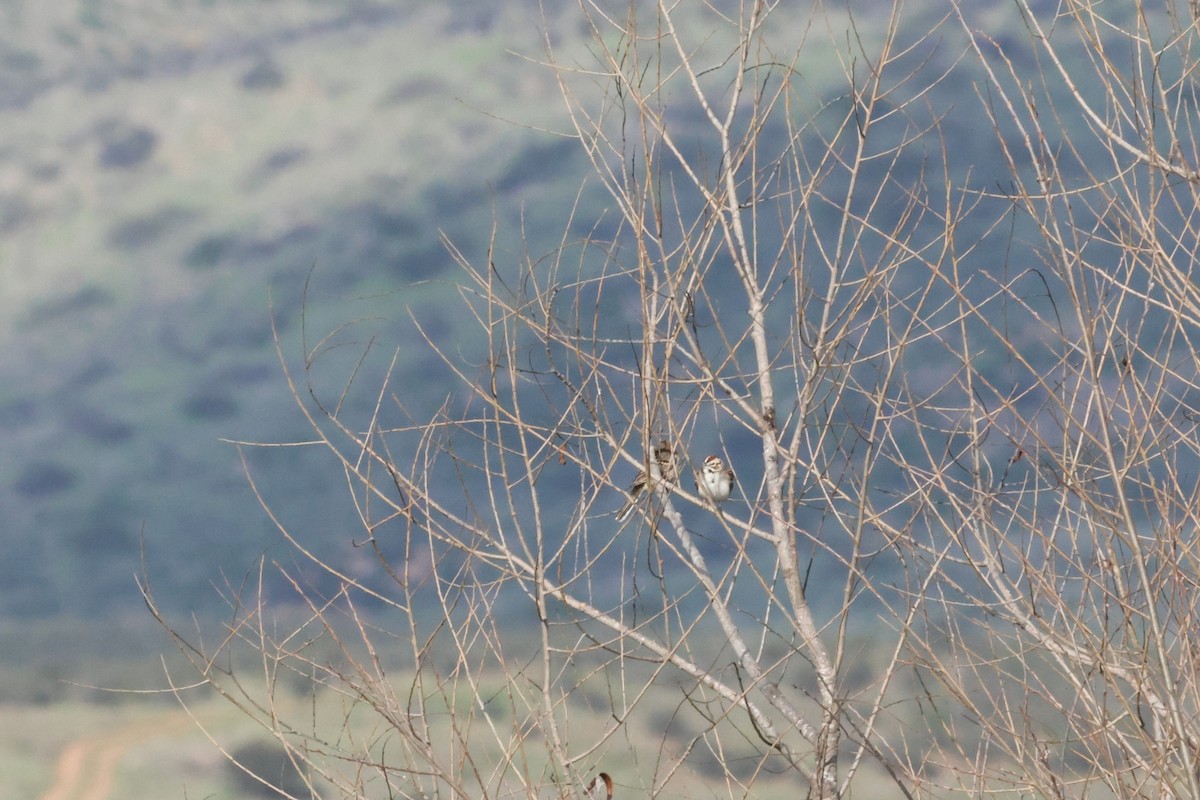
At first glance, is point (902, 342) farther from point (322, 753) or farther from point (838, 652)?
point (322, 753)

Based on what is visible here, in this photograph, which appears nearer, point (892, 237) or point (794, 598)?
point (892, 237)

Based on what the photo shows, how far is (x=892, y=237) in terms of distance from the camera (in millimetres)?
4562

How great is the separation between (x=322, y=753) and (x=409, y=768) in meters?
0.34

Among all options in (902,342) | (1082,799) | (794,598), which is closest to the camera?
(902,342)

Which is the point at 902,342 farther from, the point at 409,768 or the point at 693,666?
the point at 409,768

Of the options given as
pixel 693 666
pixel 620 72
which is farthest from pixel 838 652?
pixel 620 72

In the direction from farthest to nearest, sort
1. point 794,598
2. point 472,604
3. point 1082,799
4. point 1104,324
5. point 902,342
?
point 794,598, point 1082,799, point 472,604, point 902,342, point 1104,324

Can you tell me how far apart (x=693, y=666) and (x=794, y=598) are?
1.93 ft

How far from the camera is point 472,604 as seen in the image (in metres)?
4.46

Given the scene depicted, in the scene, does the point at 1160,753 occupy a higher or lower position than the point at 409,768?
lower

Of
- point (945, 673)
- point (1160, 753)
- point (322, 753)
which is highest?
point (322, 753)

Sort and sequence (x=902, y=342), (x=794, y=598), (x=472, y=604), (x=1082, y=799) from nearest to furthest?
(x=902, y=342)
(x=472, y=604)
(x=1082, y=799)
(x=794, y=598)

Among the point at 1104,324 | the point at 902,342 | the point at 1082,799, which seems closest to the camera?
the point at 1104,324

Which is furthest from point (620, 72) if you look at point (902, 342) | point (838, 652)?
point (838, 652)
